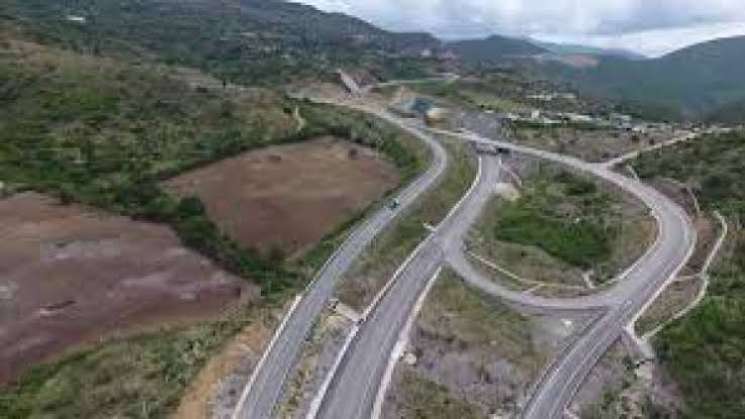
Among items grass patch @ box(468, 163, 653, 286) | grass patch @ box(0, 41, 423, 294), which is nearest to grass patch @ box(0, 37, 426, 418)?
grass patch @ box(0, 41, 423, 294)

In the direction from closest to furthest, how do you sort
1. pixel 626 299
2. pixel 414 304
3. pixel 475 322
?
1. pixel 475 322
2. pixel 414 304
3. pixel 626 299

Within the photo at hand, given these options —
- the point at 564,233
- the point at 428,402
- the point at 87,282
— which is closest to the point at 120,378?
the point at 87,282

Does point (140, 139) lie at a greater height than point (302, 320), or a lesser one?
lesser

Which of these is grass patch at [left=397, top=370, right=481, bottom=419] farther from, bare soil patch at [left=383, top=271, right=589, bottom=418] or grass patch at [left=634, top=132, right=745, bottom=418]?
Result: grass patch at [left=634, top=132, right=745, bottom=418]

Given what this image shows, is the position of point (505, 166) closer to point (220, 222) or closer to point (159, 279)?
point (220, 222)

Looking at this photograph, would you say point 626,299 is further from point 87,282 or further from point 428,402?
point 87,282

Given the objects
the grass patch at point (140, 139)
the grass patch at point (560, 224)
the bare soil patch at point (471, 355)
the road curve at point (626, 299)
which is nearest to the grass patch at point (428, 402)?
the bare soil patch at point (471, 355)

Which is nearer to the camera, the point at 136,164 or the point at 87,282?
the point at 87,282
